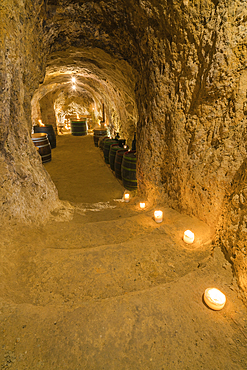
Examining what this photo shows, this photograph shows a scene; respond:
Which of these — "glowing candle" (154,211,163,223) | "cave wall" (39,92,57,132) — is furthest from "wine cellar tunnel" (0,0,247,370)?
"cave wall" (39,92,57,132)

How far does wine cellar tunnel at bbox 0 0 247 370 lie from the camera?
1.70 m

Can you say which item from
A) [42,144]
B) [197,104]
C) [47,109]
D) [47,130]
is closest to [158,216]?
[197,104]

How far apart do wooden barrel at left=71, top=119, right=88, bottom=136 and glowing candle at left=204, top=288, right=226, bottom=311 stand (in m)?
11.0

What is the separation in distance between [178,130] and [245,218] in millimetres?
1295

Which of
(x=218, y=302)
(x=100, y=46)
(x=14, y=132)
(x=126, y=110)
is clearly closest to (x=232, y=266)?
(x=218, y=302)

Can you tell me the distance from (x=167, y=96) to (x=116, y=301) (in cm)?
231

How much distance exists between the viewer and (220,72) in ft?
5.77

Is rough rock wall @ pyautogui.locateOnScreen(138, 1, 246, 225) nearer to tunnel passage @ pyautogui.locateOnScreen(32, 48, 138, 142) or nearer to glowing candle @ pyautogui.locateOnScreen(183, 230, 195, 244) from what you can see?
glowing candle @ pyautogui.locateOnScreen(183, 230, 195, 244)

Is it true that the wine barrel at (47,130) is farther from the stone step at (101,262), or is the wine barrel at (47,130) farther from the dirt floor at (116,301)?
the stone step at (101,262)

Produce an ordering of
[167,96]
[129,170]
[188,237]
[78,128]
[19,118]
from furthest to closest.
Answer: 1. [78,128]
2. [129,170]
3. [167,96]
4. [19,118]
5. [188,237]

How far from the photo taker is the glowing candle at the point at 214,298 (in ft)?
4.32

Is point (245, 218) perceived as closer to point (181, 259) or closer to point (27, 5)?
point (181, 259)

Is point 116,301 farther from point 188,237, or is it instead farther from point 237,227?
point 237,227

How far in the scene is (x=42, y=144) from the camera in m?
6.18
